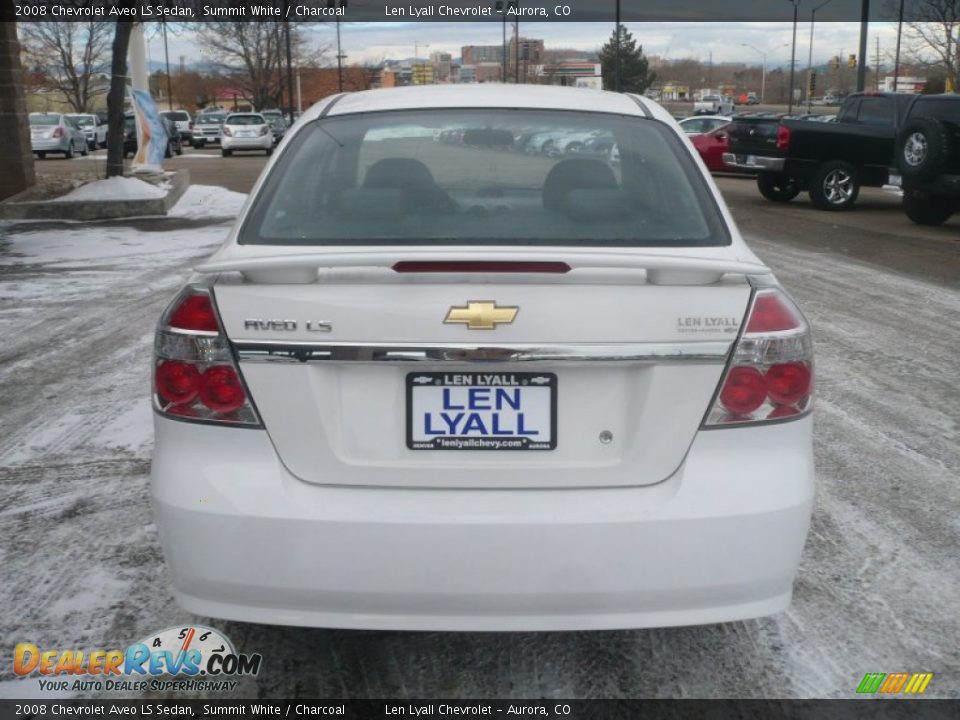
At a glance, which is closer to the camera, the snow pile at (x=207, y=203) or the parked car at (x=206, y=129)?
the snow pile at (x=207, y=203)

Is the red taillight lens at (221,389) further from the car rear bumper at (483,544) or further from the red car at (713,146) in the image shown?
the red car at (713,146)

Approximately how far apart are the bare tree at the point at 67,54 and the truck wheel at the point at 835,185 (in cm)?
4856

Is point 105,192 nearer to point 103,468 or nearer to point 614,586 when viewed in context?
point 103,468

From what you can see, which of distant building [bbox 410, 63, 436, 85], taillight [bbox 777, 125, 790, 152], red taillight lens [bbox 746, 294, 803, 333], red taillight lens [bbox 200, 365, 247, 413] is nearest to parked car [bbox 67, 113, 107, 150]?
taillight [bbox 777, 125, 790, 152]

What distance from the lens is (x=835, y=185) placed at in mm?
17500

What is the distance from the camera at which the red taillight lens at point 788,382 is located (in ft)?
9.23

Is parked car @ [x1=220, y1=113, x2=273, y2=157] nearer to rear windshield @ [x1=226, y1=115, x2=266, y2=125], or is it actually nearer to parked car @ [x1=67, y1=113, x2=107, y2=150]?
rear windshield @ [x1=226, y1=115, x2=266, y2=125]

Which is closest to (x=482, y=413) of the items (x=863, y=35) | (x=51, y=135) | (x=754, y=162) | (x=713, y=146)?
(x=754, y=162)

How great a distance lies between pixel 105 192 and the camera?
16.3m

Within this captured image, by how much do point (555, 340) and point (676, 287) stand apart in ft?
1.12

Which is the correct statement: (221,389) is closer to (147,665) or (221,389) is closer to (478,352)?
(478,352)

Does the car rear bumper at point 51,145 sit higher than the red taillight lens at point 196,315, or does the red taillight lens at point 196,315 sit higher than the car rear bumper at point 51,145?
the red taillight lens at point 196,315

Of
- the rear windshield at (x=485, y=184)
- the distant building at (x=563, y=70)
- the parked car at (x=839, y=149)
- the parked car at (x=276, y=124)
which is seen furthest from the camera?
the distant building at (x=563, y=70)

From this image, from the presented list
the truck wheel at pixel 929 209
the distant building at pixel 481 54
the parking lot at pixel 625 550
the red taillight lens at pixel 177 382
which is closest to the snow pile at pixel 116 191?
the parking lot at pixel 625 550
